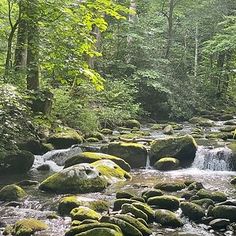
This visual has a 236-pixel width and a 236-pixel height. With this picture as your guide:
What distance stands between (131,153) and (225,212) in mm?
5769

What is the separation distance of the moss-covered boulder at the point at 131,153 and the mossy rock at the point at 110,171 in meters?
1.43

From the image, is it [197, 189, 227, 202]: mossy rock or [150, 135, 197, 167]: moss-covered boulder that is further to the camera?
[150, 135, 197, 167]: moss-covered boulder

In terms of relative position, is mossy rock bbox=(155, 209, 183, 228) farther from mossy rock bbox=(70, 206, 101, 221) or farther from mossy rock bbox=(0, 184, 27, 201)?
mossy rock bbox=(0, 184, 27, 201)

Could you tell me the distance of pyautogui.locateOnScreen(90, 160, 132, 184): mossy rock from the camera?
10.5 metres

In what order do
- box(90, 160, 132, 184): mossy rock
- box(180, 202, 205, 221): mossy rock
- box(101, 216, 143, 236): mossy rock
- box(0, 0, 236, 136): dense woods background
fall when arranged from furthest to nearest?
box(90, 160, 132, 184): mossy rock
box(0, 0, 236, 136): dense woods background
box(180, 202, 205, 221): mossy rock
box(101, 216, 143, 236): mossy rock

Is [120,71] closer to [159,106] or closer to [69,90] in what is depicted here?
[159,106]

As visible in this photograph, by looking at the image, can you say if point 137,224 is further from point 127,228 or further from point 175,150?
point 175,150

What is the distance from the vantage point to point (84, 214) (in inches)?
287

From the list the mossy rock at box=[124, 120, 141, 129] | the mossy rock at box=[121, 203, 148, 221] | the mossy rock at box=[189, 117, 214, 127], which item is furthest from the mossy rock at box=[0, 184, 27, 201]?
the mossy rock at box=[189, 117, 214, 127]

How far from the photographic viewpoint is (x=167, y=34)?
91.7 ft

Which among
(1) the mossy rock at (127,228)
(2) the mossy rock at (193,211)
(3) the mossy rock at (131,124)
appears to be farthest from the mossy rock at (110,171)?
(3) the mossy rock at (131,124)

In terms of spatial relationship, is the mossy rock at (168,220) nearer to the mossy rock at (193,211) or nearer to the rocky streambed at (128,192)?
the rocky streambed at (128,192)

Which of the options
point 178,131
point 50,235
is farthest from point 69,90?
point 50,235

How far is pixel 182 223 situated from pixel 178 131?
38.1 ft
